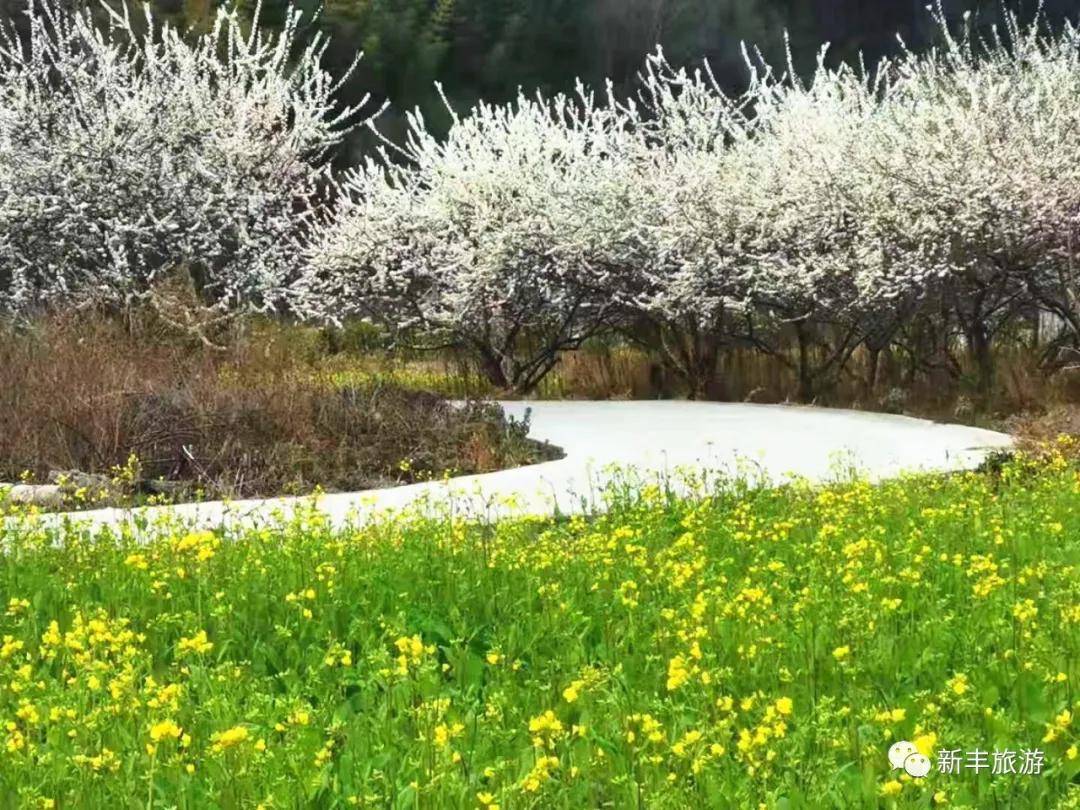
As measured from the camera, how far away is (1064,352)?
47.5 feet

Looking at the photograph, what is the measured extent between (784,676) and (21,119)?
17688 mm

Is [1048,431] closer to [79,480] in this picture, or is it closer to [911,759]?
[79,480]

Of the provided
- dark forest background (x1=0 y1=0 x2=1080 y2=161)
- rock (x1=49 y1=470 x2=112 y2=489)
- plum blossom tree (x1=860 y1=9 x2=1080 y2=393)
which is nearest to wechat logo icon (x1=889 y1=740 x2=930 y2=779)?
rock (x1=49 y1=470 x2=112 y2=489)

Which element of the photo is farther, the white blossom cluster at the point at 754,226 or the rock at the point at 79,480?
the white blossom cluster at the point at 754,226

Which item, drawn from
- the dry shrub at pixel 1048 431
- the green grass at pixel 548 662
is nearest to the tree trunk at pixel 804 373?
the dry shrub at pixel 1048 431

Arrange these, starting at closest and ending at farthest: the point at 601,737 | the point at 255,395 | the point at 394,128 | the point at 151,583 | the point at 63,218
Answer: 1. the point at 601,737
2. the point at 151,583
3. the point at 255,395
4. the point at 63,218
5. the point at 394,128

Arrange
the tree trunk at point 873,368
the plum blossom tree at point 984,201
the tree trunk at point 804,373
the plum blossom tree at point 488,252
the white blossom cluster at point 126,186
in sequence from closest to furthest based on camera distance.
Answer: the plum blossom tree at point 984,201
the tree trunk at point 873,368
the tree trunk at point 804,373
the plum blossom tree at point 488,252
the white blossom cluster at point 126,186

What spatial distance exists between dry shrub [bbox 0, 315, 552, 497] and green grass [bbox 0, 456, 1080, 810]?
3014 mm

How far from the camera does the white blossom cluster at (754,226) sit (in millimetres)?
14117

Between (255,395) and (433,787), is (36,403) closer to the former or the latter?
(255,395)

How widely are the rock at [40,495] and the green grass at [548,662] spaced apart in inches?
77.6

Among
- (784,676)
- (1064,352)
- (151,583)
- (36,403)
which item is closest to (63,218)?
(36,403)

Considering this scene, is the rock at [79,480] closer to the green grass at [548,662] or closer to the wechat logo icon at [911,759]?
the green grass at [548,662]

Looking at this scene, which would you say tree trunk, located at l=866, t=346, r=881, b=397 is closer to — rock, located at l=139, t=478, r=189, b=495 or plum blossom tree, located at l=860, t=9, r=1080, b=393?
plum blossom tree, located at l=860, t=9, r=1080, b=393
